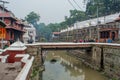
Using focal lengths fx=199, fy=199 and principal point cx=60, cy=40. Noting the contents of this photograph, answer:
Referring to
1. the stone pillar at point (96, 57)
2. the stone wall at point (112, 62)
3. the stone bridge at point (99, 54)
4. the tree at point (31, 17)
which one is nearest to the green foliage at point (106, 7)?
the stone bridge at point (99, 54)

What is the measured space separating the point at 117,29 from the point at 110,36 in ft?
10.9

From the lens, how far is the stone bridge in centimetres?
2115

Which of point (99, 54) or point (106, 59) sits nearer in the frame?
point (106, 59)

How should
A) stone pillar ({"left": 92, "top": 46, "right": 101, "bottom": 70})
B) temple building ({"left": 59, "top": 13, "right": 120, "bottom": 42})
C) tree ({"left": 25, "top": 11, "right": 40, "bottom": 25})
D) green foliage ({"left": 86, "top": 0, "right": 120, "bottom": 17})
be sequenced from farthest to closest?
tree ({"left": 25, "top": 11, "right": 40, "bottom": 25}) → green foliage ({"left": 86, "top": 0, "right": 120, "bottom": 17}) → temple building ({"left": 59, "top": 13, "right": 120, "bottom": 42}) → stone pillar ({"left": 92, "top": 46, "right": 101, "bottom": 70})

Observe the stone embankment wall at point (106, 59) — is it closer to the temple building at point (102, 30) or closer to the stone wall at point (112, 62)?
the stone wall at point (112, 62)

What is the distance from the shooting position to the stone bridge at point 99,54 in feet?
69.4

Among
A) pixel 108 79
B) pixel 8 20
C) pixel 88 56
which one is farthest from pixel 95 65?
pixel 8 20

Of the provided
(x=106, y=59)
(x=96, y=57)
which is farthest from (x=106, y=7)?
(x=106, y=59)

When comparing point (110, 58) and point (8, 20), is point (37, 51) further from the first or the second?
point (8, 20)

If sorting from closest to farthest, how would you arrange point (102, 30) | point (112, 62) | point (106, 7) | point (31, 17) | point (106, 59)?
point (112, 62)
point (106, 59)
point (102, 30)
point (106, 7)
point (31, 17)

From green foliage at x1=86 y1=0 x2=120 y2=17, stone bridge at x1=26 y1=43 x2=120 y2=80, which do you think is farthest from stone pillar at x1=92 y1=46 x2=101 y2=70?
green foliage at x1=86 y1=0 x2=120 y2=17

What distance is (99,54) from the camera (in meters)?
26.4

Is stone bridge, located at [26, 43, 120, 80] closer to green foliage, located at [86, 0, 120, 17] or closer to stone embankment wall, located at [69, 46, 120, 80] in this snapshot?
stone embankment wall, located at [69, 46, 120, 80]

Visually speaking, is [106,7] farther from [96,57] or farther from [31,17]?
[31,17]
